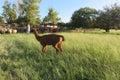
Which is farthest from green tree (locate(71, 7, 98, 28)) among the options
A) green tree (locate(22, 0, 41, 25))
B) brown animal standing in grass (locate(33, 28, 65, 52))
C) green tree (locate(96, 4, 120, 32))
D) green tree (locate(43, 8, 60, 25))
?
brown animal standing in grass (locate(33, 28, 65, 52))

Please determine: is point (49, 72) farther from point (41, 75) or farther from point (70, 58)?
point (70, 58)

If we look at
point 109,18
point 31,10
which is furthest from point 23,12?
point 109,18

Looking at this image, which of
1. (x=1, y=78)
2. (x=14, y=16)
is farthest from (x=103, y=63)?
(x=14, y=16)

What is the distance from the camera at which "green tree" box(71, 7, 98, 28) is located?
7369 cm

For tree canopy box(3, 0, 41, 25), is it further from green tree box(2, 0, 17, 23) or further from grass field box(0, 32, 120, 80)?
grass field box(0, 32, 120, 80)

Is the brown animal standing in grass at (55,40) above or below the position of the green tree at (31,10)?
below

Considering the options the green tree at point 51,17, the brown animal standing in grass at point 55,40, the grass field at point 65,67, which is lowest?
the grass field at point 65,67

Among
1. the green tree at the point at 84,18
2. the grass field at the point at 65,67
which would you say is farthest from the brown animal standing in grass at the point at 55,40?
the green tree at the point at 84,18

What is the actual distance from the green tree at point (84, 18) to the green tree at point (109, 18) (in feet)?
34.3

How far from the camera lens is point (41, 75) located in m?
6.65

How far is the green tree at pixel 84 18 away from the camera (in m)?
73.7

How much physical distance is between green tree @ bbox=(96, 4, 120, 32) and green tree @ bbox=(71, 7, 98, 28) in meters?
10.4

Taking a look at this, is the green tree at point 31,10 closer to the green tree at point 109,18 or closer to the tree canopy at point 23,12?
the tree canopy at point 23,12

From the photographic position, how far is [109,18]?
5866cm
